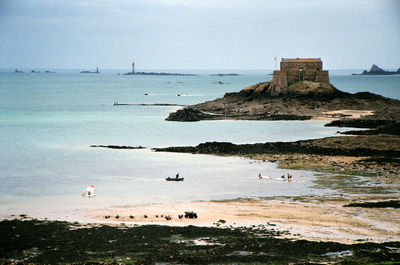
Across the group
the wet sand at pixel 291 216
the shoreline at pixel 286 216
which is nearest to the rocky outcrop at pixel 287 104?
the shoreline at pixel 286 216

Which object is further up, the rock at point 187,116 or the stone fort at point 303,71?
the stone fort at point 303,71

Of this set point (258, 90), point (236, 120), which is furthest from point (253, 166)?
point (258, 90)

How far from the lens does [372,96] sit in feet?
259

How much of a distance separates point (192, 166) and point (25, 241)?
1971 cm

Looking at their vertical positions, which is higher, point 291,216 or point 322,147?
point 322,147

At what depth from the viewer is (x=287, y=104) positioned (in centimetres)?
7638

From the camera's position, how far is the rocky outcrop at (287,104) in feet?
239

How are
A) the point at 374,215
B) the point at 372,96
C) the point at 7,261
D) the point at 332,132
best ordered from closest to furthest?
the point at 7,261 → the point at 374,215 → the point at 332,132 → the point at 372,96

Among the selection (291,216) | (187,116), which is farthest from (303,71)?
Answer: (291,216)

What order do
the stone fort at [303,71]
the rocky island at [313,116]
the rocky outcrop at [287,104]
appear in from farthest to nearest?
the stone fort at [303,71], the rocky outcrop at [287,104], the rocky island at [313,116]

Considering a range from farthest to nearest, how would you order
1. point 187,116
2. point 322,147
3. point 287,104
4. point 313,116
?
point 287,104, point 187,116, point 313,116, point 322,147

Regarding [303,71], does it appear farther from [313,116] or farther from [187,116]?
[187,116]

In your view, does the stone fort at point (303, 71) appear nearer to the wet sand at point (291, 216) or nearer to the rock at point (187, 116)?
the rock at point (187, 116)

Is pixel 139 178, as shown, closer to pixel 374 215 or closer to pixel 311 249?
pixel 374 215
